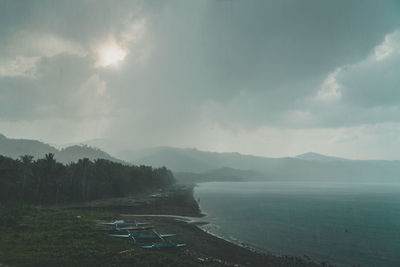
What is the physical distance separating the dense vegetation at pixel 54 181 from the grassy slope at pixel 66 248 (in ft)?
158

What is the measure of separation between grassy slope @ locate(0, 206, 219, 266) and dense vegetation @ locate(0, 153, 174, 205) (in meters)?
48.2

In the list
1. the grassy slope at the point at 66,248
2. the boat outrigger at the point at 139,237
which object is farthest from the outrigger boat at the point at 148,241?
the grassy slope at the point at 66,248

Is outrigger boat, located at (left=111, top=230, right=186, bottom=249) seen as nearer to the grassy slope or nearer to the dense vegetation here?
the grassy slope

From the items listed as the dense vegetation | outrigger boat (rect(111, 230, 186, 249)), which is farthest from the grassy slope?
the dense vegetation

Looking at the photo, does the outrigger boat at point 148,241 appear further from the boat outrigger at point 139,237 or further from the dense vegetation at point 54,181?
the dense vegetation at point 54,181

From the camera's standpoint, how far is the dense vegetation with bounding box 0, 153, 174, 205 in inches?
3433

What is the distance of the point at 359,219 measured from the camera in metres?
86.4

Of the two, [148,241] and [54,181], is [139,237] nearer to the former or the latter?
A: [148,241]

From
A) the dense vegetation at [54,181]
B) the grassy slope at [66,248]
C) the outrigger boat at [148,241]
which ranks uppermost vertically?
the dense vegetation at [54,181]

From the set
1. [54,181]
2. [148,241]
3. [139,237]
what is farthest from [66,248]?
[54,181]

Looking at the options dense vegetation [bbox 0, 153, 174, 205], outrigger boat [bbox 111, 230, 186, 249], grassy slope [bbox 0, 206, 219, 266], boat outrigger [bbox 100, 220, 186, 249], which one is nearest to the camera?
grassy slope [bbox 0, 206, 219, 266]

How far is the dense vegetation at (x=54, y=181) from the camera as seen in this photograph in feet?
286

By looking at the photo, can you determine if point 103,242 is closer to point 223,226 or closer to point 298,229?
point 223,226

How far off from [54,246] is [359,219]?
10088 centimetres
